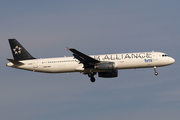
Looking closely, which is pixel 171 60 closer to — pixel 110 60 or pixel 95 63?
pixel 110 60

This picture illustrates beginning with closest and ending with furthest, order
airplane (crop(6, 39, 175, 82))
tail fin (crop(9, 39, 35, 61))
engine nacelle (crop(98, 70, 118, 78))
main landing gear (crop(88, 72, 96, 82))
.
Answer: airplane (crop(6, 39, 175, 82))
main landing gear (crop(88, 72, 96, 82))
engine nacelle (crop(98, 70, 118, 78))
tail fin (crop(9, 39, 35, 61))

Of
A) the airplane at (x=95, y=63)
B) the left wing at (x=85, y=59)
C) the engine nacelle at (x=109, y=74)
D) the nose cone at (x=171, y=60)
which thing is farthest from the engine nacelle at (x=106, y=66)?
the nose cone at (x=171, y=60)

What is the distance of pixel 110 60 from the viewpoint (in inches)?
2008

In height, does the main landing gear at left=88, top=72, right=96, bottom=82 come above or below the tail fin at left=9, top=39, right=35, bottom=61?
below

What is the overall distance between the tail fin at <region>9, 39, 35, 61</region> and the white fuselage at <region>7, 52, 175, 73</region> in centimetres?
167

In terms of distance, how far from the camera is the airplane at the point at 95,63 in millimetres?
50125

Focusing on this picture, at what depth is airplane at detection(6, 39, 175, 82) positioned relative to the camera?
5012cm

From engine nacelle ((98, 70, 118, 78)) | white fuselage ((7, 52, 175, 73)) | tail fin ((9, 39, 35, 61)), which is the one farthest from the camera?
tail fin ((9, 39, 35, 61))

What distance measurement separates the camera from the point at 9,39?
55438mm

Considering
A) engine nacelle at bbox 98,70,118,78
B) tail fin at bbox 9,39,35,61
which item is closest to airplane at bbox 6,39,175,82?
engine nacelle at bbox 98,70,118,78

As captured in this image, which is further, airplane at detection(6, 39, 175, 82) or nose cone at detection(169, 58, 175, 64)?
nose cone at detection(169, 58, 175, 64)

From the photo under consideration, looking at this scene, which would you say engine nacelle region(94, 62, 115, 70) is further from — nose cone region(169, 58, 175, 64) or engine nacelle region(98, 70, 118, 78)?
nose cone region(169, 58, 175, 64)

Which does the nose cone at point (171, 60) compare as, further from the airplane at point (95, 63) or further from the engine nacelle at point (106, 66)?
the engine nacelle at point (106, 66)

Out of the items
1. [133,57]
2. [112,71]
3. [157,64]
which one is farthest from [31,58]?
[157,64]
